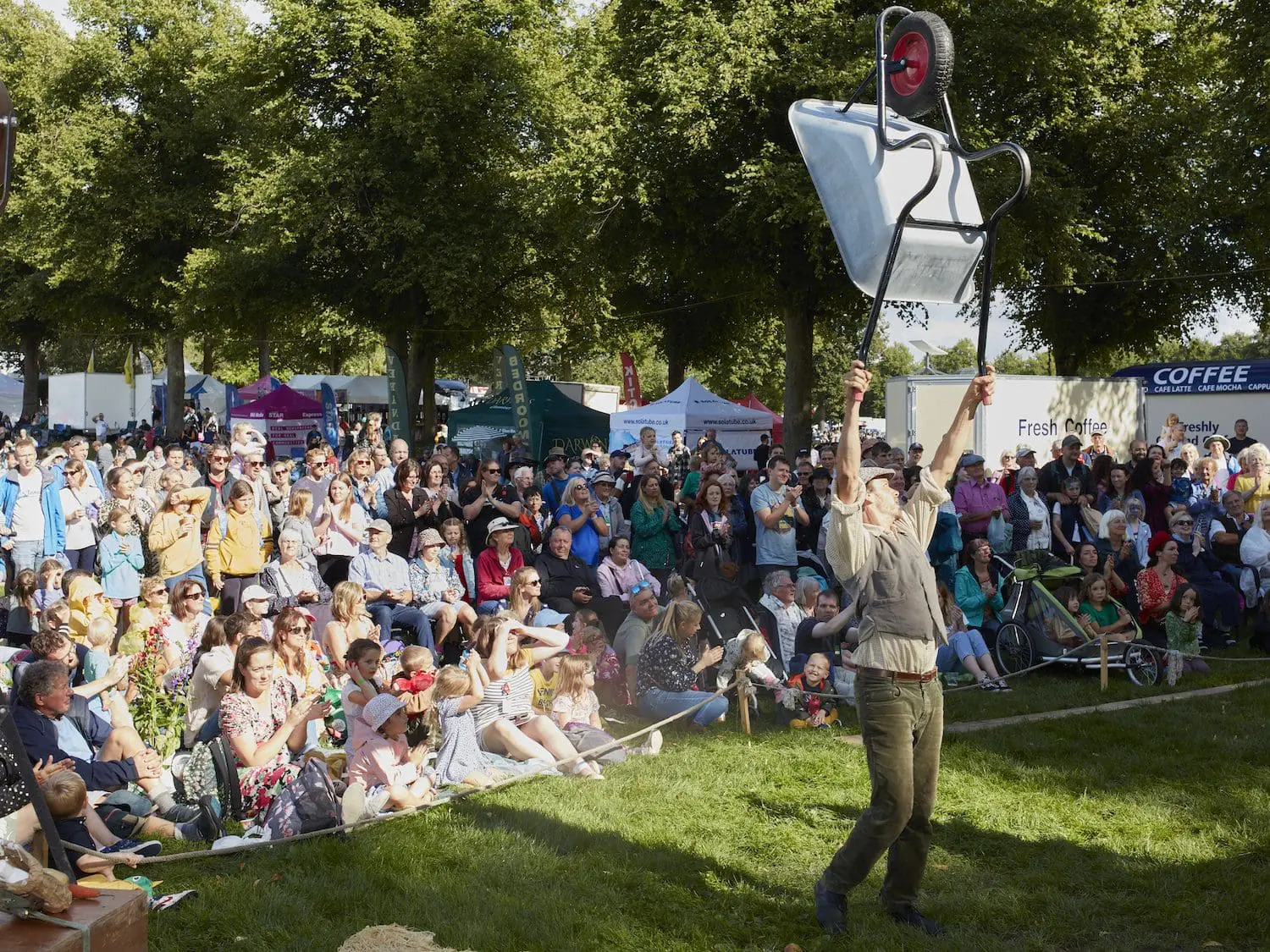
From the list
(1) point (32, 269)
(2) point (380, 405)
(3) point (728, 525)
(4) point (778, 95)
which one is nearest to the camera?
(3) point (728, 525)

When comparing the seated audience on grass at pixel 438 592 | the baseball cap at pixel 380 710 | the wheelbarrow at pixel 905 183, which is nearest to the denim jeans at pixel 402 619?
the seated audience on grass at pixel 438 592

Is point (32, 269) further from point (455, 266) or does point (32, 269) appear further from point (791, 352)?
point (791, 352)

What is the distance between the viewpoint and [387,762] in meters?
6.29

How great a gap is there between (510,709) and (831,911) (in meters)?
3.04

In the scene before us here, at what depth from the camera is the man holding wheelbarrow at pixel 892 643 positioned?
177 inches

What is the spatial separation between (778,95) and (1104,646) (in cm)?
1404

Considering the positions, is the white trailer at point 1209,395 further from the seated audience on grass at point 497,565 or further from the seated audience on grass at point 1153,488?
the seated audience on grass at point 497,565

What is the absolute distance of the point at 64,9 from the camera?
118 ft

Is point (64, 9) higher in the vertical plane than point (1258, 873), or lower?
higher

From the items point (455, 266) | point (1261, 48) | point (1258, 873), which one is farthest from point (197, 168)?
point (1258, 873)

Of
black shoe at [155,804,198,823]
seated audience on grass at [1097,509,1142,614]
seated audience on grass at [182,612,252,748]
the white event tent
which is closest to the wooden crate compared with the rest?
black shoe at [155,804,198,823]

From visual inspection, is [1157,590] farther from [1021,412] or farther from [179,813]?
[1021,412]

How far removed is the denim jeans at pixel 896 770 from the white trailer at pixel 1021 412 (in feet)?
45.6

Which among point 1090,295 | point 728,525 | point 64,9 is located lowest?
point 728,525
